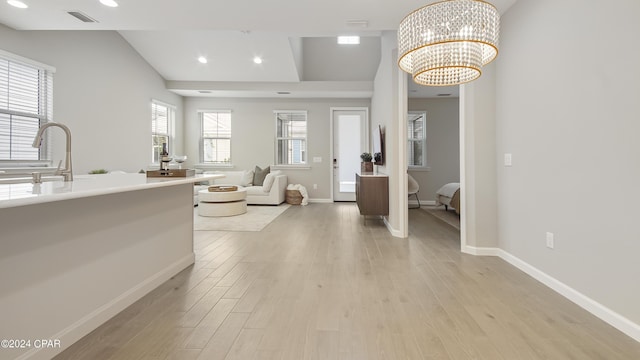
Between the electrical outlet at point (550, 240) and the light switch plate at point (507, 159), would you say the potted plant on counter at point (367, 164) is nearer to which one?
the light switch plate at point (507, 159)

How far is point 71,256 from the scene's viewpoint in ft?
4.76

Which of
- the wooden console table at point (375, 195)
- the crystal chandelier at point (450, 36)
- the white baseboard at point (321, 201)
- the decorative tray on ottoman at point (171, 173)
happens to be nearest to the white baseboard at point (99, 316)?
the decorative tray on ottoman at point (171, 173)

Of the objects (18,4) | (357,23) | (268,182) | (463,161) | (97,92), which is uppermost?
(18,4)

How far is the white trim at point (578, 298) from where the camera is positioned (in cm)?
152

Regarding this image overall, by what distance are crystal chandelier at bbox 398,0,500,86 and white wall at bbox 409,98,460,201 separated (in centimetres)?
508

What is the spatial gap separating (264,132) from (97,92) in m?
3.42

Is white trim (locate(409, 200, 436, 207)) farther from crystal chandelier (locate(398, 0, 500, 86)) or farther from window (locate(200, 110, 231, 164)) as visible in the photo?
crystal chandelier (locate(398, 0, 500, 86))

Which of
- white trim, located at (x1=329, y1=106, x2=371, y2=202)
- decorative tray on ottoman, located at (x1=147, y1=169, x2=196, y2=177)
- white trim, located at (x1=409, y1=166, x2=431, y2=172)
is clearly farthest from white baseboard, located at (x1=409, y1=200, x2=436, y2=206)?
decorative tray on ottoman, located at (x1=147, y1=169, x2=196, y2=177)

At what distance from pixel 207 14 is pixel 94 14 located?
1239 mm

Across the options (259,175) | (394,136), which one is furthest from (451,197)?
(259,175)

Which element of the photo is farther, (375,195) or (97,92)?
(97,92)

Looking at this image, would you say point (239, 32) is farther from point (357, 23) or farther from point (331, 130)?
point (331, 130)

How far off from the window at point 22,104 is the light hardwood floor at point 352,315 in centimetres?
297

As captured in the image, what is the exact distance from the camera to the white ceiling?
2740 millimetres
